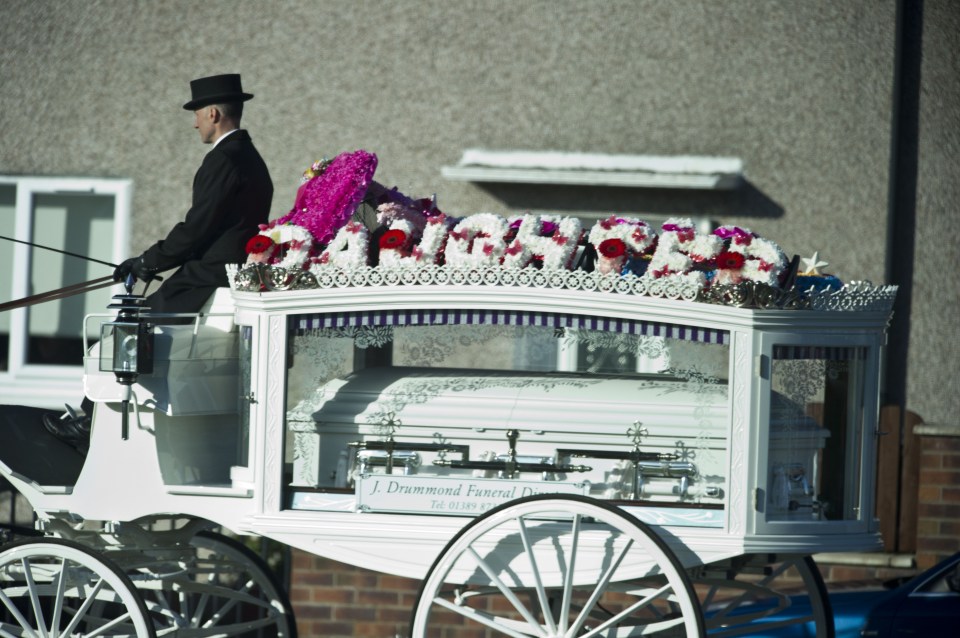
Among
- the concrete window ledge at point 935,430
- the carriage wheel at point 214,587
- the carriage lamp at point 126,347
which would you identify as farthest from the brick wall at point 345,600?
the carriage lamp at point 126,347

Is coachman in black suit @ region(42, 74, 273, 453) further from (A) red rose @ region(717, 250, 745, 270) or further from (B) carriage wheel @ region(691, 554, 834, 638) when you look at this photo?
(B) carriage wheel @ region(691, 554, 834, 638)

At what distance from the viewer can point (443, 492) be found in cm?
442

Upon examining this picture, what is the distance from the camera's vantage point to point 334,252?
4484mm

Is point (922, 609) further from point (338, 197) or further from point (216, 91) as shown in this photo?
point (216, 91)

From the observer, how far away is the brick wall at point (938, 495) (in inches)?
290

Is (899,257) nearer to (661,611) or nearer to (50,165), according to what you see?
(661,611)

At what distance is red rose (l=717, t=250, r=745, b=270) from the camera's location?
13.9 ft

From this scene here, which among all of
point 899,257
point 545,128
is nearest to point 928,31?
point 899,257

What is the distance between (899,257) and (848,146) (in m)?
0.76

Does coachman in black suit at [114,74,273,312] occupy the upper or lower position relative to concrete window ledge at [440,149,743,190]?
lower

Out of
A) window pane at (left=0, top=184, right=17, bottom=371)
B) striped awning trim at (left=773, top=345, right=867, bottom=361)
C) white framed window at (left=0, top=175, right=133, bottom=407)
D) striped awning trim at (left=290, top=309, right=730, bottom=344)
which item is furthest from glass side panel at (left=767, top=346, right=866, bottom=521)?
window pane at (left=0, top=184, right=17, bottom=371)

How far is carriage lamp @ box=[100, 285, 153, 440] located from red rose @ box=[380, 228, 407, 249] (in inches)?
33.6

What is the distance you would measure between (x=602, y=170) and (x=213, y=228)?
3.53 meters

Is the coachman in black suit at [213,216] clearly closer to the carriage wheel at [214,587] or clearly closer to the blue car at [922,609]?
the carriage wheel at [214,587]
